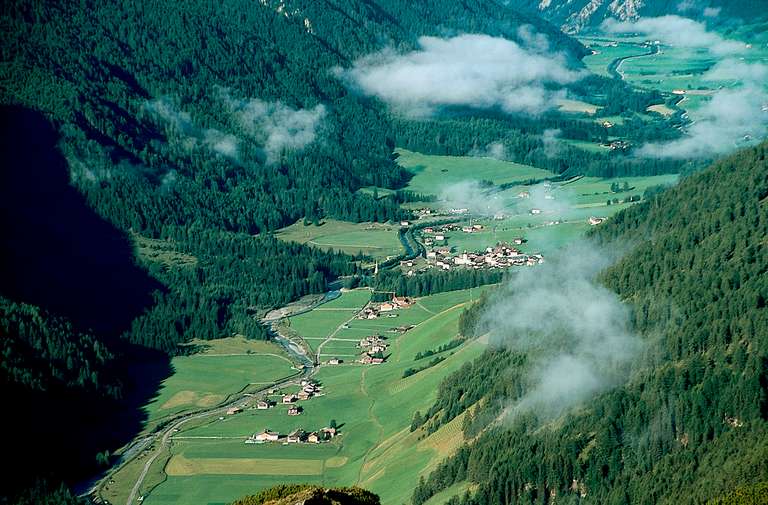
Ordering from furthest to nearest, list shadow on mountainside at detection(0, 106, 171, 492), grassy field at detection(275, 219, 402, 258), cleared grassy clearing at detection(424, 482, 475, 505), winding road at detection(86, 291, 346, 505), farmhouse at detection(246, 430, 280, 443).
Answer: grassy field at detection(275, 219, 402, 258), farmhouse at detection(246, 430, 280, 443), shadow on mountainside at detection(0, 106, 171, 492), winding road at detection(86, 291, 346, 505), cleared grassy clearing at detection(424, 482, 475, 505)

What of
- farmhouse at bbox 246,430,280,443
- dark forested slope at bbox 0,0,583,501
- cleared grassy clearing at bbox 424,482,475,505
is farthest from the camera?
dark forested slope at bbox 0,0,583,501

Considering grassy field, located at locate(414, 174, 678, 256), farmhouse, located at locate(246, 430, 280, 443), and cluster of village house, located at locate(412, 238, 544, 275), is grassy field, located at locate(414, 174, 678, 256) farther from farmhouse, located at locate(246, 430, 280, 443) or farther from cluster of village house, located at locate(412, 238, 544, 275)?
farmhouse, located at locate(246, 430, 280, 443)

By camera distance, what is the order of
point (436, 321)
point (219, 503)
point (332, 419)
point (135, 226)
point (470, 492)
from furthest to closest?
point (135, 226) → point (436, 321) → point (332, 419) → point (219, 503) → point (470, 492)

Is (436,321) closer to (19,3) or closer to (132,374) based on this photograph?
(132,374)

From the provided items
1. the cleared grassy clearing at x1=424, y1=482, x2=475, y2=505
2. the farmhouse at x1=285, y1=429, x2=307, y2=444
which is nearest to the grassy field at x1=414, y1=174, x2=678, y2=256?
the farmhouse at x1=285, y1=429, x2=307, y2=444

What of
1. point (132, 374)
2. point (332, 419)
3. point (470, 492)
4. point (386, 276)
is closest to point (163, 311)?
point (132, 374)
